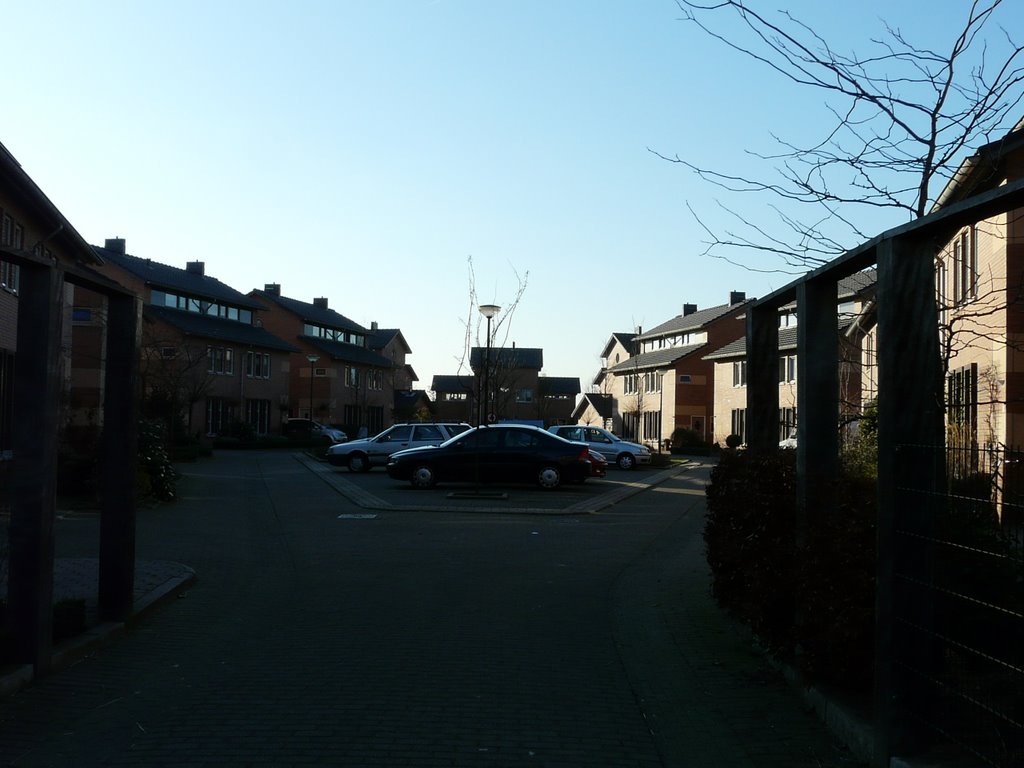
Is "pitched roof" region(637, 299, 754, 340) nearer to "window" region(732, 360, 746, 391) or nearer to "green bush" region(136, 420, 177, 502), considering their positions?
"window" region(732, 360, 746, 391)

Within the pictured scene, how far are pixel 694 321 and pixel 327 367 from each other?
26.6 meters

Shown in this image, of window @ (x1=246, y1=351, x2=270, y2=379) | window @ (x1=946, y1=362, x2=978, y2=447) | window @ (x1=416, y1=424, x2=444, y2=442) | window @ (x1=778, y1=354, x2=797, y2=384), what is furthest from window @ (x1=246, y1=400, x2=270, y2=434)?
window @ (x1=946, y1=362, x2=978, y2=447)

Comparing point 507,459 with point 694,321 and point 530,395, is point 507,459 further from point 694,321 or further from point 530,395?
point 530,395

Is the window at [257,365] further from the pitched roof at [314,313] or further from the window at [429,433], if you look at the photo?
the window at [429,433]

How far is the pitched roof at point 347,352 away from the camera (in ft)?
254

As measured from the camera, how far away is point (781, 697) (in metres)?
6.52

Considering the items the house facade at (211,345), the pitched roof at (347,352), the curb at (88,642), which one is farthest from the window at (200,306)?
the curb at (88,642)

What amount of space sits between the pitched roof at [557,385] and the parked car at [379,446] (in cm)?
8427

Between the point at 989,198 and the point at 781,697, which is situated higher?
the point at 989,198

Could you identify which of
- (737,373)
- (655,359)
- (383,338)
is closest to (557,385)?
(383,338)

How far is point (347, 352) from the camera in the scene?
3199 inches

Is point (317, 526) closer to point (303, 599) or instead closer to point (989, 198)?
point (303, 599)

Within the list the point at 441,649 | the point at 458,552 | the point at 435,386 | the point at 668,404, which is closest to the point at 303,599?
the point at 441,649

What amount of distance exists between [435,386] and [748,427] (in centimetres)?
11150
